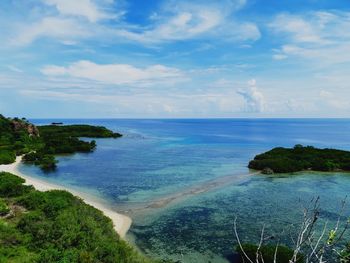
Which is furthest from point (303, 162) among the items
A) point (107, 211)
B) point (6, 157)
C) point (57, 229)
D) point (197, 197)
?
point (6, 157)

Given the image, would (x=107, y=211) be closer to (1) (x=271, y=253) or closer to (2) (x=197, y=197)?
(2) (x=197, y=197)

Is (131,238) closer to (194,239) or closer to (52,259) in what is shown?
(194,239)

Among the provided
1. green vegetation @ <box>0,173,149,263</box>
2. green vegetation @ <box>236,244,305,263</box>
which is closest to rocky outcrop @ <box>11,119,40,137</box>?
green vegetation @ <box>0,173,149,263</box>

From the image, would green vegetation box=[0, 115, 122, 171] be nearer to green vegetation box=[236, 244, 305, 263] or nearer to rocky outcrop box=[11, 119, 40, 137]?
rocky outcrop box=[11, 119, 40, 137]

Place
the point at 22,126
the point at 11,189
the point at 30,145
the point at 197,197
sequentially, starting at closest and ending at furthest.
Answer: the point at 11,189, the point at 197,197, the point at 30,145, the point at 22,126

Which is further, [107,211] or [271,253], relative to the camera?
[107,211]

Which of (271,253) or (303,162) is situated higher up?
(303,162)

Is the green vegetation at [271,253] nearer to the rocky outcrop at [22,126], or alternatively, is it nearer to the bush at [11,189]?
the bush at [11,189]
